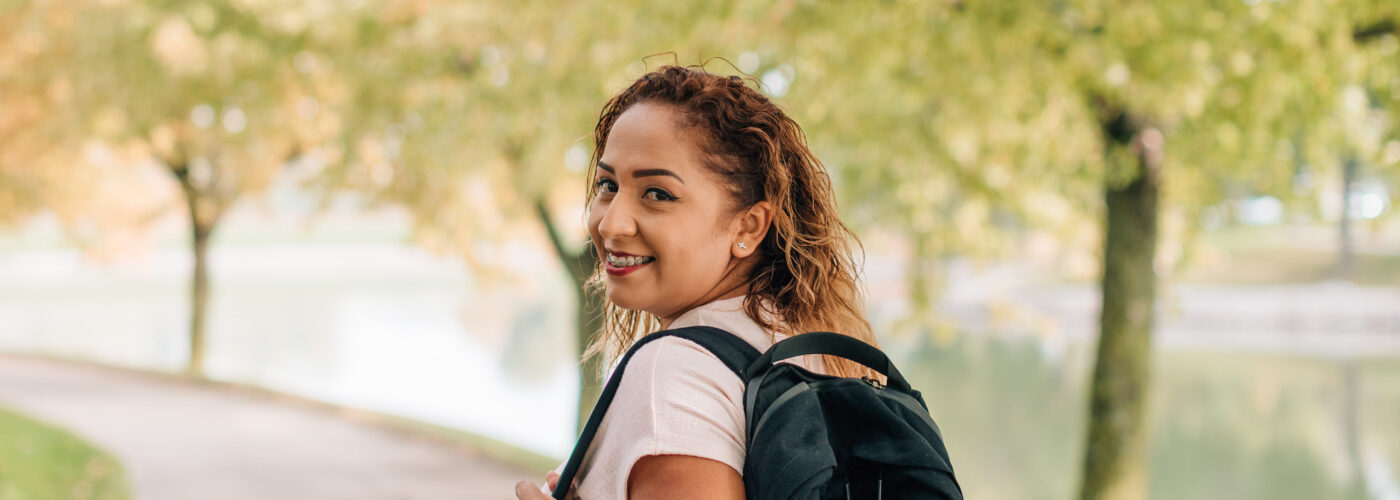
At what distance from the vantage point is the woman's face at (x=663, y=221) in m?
1.38

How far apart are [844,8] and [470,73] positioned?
4.36 m

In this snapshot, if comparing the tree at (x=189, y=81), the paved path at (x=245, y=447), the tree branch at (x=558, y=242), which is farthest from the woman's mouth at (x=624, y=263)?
the tree at (x=189, y=81)

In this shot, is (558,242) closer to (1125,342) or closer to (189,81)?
(1125,342)

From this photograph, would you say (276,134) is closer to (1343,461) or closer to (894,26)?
(894,26)

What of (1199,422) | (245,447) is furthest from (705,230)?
(1199,422)

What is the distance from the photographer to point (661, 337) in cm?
129

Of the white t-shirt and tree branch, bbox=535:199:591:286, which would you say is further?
tree branch, bbox=535:199:591:286

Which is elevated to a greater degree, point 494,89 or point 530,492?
point 494,89

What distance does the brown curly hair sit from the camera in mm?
1407

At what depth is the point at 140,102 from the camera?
12516 millimetres

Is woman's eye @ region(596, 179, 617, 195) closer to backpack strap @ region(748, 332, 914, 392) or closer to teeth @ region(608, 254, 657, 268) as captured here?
teeth @ region(608, 254, 657, 268)

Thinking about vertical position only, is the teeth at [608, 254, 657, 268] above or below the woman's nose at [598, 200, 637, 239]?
below

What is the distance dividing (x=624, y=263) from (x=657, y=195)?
105mm

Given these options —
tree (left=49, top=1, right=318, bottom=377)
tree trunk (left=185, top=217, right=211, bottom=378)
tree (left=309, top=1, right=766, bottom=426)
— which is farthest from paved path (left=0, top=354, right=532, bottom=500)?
tree (left=49, top=1, right=318, bottom=377)
